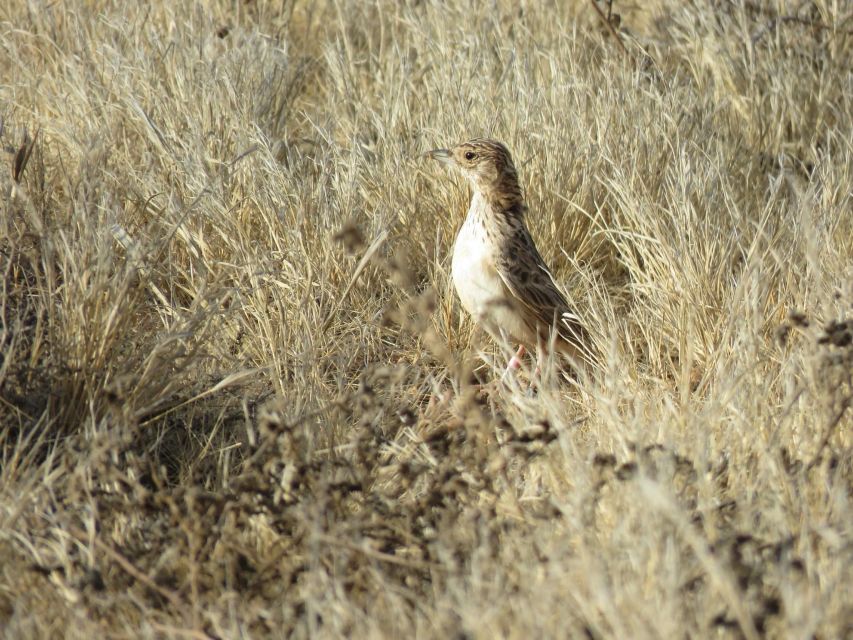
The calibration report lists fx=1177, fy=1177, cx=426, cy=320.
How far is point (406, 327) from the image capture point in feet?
16.7

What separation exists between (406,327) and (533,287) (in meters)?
0.58

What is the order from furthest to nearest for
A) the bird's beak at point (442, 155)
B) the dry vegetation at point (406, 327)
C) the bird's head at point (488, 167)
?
the bird's beak at point (442, 155)
the bird's head at point (488, 167)
the dry vegetation at point (406, 327)

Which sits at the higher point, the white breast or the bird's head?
the bird's head

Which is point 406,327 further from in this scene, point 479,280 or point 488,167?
point 488,167

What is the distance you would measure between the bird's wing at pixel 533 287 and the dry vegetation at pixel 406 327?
0.17 m

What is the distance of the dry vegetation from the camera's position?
9.87ft

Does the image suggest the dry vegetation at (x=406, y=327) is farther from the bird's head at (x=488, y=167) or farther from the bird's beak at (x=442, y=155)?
the bird's head at (x=488, y=167)

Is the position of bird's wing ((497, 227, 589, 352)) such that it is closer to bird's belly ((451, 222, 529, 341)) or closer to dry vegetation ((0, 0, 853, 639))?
bird's belly ((451, 222, 529, 341))

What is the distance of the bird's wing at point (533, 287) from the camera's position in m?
5.03

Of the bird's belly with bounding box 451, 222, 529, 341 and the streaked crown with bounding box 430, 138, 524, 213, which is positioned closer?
the bird's belly with bounding box 451, 222, 529, 341

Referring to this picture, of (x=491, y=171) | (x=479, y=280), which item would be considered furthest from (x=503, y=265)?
(x=491, y=171)

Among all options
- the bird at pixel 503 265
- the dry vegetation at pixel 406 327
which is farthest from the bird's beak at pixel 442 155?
the dry vegetation at pixel 406 327

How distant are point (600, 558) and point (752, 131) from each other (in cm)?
413

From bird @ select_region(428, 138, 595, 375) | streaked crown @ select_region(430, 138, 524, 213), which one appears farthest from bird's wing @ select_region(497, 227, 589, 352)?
streaked crown @ select_region(430, 138, 524, 213)
